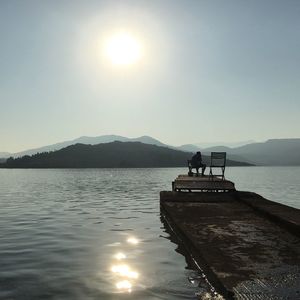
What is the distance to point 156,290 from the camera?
8820 millimetres

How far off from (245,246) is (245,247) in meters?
0.10

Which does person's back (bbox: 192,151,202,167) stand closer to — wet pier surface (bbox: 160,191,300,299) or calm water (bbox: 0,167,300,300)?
calm water (bbox: 0,167,300,300)

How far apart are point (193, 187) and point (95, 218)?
616cm

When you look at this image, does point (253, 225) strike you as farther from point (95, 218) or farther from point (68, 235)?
point (95, 218)

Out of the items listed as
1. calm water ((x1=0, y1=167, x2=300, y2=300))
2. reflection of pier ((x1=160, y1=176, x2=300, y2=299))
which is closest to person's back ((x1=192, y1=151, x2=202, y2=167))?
calm water ((x1=0, y1=167, x2=300, y2=300))

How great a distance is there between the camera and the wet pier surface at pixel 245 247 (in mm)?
7064

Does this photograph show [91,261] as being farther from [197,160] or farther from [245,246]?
[197,160]

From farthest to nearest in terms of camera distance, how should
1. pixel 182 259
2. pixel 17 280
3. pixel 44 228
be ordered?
pixel 44 228 < pixel 182 259 < pixel 17 280

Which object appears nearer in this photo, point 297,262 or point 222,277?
point 222,277

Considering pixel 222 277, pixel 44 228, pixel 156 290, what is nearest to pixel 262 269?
pixel 222 277

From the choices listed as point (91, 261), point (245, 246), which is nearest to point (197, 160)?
point (91, 261)

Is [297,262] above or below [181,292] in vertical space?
above

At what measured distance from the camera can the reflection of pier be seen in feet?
23.2

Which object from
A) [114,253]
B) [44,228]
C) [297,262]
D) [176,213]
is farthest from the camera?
[44,228]
